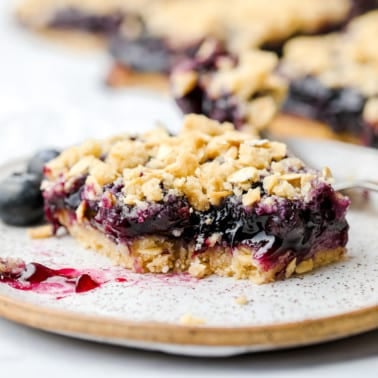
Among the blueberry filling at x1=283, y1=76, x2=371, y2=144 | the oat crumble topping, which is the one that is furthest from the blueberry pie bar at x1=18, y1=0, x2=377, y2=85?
the blueberry filling at x1=283, y1=76, x2=371, y2=144

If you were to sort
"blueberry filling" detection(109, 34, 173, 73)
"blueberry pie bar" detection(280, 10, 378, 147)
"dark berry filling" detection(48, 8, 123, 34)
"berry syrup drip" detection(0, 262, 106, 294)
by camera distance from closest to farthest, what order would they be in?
"berry syrup drip" detection(0, 262, 106, 294) → "blueberry pie bar" detection(280, 10, 378, 147) → "blueberry filling" detection(109, 34, 173, 73) → "dark berry filling" detection(48, 8, 123, 34)

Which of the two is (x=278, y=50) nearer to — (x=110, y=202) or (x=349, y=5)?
(x=349, y=5)

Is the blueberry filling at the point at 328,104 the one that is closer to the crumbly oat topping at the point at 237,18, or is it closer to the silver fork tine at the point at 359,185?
the crumbly oat topping at the point at 237,18

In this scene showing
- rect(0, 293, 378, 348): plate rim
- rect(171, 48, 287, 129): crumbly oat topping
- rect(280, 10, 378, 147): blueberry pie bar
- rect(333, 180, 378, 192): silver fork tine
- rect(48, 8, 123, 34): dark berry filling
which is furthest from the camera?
rect(48, 8, 123, 34): dark berry filling

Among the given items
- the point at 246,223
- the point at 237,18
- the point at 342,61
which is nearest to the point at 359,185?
the point at 246,223

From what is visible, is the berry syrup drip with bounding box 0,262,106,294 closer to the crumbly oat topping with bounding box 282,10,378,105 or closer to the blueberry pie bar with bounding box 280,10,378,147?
the blueberry pie bar with bounding box 280,10,378,147

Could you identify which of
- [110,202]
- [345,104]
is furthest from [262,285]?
[345,104]

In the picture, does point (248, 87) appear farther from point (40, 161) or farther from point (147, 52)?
point (147, 52)
